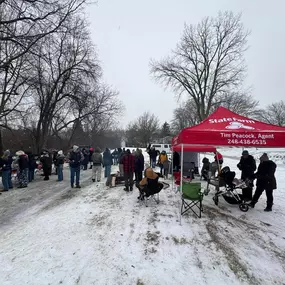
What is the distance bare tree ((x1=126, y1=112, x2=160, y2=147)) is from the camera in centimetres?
6812

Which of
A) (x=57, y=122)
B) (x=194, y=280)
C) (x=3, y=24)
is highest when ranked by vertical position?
(x=3, y=24)

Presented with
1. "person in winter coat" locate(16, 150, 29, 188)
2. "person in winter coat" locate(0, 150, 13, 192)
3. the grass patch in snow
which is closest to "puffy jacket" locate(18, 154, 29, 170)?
"person in winter coat" locate(16, 150, 29, 188)

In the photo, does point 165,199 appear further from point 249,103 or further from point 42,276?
point 249,103

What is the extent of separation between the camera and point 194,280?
3.29 m

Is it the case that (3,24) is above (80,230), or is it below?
above

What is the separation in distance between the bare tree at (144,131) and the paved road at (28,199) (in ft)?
190

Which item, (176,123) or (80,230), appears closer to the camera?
(80,230)

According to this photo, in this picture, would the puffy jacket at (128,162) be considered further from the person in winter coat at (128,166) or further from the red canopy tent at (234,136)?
the red canopy tent at (234,136)

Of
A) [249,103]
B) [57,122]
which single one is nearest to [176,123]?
[249,103]

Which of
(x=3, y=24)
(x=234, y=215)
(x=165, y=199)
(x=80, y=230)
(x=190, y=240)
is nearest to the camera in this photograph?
(x=190, y=240)

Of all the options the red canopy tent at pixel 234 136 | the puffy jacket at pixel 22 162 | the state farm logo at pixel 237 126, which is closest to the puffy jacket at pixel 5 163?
the puffy jacket at pixel 22 162

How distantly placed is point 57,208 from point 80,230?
216cm

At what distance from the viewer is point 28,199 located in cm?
778

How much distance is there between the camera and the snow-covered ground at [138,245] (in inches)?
133
